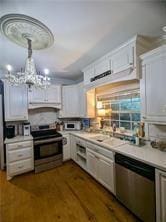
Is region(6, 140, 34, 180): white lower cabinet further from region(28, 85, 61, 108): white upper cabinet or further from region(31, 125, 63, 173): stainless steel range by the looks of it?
region(28, 85, 61, 108): white upper cabinet

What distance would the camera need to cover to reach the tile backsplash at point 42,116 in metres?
3.95

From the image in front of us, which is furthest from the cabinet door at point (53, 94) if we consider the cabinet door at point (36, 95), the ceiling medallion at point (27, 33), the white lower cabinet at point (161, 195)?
the white lower cabinet at point (161, 195)

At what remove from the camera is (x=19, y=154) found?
9.89 ft

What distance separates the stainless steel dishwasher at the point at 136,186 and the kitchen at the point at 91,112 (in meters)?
0.01

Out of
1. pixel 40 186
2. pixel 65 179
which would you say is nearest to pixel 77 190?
pixel 65 179

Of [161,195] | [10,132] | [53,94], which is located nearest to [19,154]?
[10,132]

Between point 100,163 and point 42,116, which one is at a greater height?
point 42,116

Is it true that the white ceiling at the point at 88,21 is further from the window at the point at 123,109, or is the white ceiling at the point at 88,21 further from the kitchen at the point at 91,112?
the window at the point at 123,109

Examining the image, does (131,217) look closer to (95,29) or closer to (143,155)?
(143,155)

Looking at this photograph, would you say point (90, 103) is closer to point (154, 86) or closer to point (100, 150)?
point (100, 150)

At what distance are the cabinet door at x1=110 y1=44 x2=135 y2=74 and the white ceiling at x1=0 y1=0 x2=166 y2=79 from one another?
5.7 inches

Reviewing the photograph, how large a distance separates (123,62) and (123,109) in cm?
103

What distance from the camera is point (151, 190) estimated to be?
1523 mm

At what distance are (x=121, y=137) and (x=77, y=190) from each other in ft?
4.13
